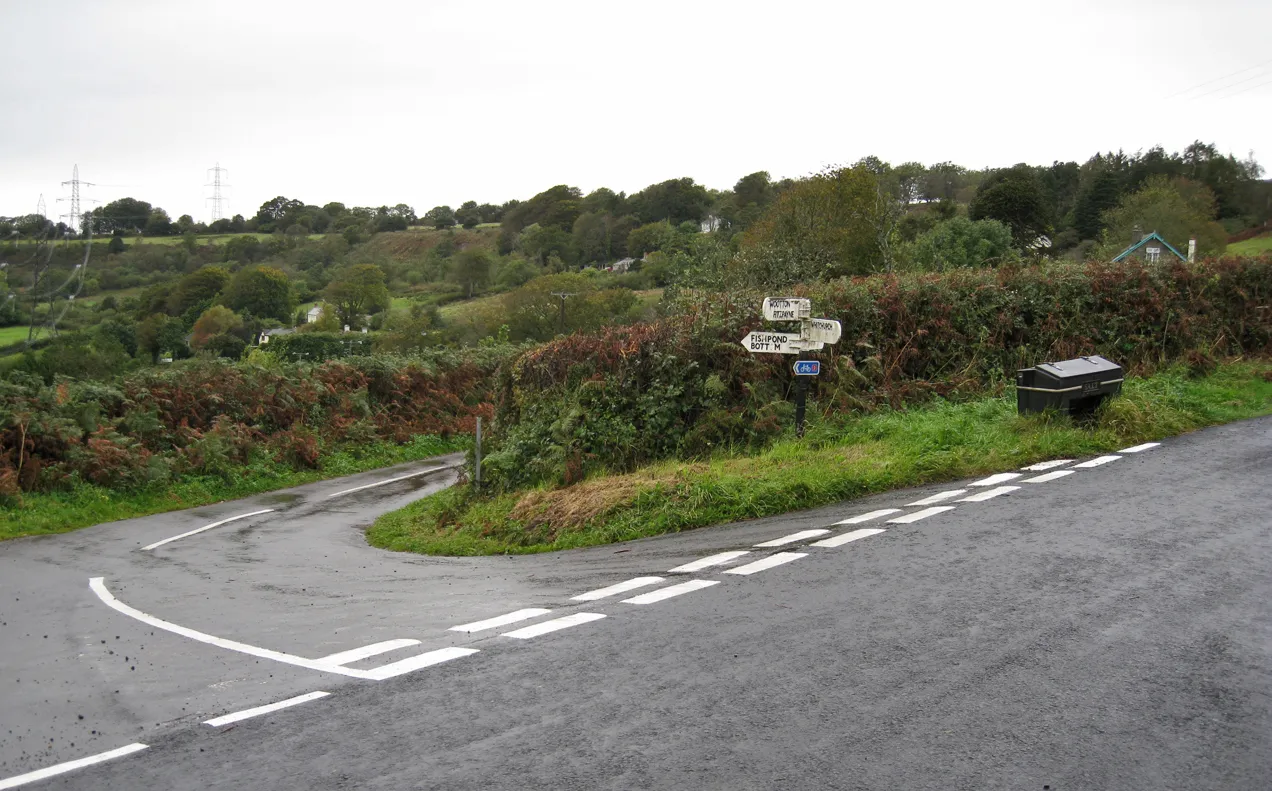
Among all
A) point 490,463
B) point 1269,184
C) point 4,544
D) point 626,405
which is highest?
point 1269,184

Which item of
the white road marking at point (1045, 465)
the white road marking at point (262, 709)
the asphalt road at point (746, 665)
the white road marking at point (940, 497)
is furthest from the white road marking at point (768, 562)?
the white road marking at point (1045, 465)

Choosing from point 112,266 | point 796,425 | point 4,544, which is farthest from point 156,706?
point 112,266

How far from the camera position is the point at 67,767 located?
191 inches

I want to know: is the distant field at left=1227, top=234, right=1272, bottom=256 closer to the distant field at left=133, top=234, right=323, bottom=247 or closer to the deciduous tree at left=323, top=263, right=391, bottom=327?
the deciduous tree at left=323, top=263, right=391, bottom=327

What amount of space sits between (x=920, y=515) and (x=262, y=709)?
20.3 feet

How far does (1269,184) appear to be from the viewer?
237 ft

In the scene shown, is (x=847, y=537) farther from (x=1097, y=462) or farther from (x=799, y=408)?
(x=799, y=408)

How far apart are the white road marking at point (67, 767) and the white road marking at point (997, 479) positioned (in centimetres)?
Answer: 834

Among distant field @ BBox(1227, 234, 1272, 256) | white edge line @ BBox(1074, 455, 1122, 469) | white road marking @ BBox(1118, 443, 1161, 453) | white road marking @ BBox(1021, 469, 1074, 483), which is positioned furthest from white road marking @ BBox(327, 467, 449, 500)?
distant field @ BBox(1227, 234, 1272, 256)

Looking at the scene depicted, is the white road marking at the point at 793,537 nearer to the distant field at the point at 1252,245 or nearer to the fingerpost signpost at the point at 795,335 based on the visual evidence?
the fingerpost signpost at the point at 795,335

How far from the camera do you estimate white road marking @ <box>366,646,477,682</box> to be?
601 centimetres

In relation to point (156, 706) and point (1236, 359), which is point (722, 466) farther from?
point (1236, 359)

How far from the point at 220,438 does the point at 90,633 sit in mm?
17594

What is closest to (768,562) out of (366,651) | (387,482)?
(366,651)
